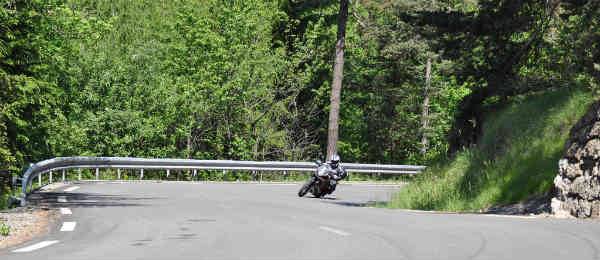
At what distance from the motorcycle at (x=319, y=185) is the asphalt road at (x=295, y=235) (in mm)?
8352

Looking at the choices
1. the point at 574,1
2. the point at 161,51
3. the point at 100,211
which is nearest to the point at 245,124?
the point at 161,51

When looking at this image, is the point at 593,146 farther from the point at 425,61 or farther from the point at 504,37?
the point at 425,61

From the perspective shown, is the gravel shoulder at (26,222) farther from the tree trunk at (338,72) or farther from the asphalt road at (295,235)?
the tree trunk at (338,72)

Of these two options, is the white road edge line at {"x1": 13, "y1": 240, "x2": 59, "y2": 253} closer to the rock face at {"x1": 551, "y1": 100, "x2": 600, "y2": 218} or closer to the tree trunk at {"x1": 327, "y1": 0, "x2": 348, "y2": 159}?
the rock face at {"x1": 551, "y1": 100, "x2": 600, "y2": 218}

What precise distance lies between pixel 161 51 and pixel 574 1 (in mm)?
34824

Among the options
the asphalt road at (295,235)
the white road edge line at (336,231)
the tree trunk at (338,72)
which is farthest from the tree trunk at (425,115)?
the white road edge line at (336,231)

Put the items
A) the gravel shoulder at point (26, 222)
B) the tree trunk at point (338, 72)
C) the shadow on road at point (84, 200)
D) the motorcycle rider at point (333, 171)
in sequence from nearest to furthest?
1. the gravel shoulder at point (26, 222)
2. the shadow on road at point (84, 200)
3. the motorcycle rider at point (333, 171)
4. the tree trunk at point (338, 72)

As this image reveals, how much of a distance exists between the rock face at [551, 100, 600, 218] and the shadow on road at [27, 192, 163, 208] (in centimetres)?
817

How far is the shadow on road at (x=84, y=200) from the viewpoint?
19.0m

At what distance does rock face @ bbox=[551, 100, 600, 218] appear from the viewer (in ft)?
51.0

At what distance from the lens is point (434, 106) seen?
58.2m

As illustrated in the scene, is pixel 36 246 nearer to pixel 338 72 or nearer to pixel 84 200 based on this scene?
pixel 84 200

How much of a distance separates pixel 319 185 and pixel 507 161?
687 cm

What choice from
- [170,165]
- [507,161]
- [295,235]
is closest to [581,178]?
[507,161]
